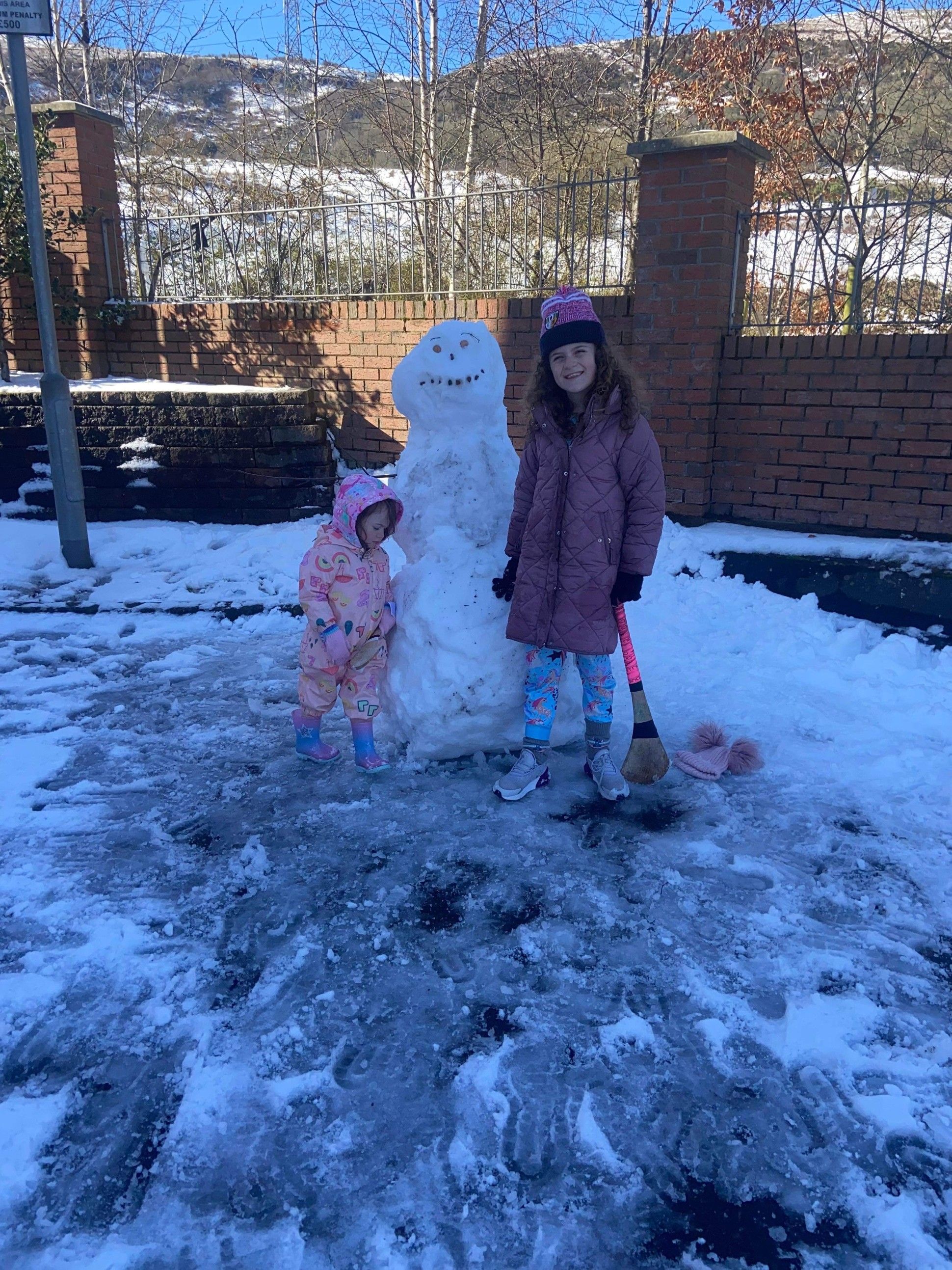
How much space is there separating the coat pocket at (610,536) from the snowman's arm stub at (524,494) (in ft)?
0.89

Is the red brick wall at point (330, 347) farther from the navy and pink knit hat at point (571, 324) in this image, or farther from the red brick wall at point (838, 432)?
the navy and pink knit hat at point (571, 324)

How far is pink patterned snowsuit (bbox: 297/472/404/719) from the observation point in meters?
3.10

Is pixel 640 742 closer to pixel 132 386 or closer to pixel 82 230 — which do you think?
pixel 132 386

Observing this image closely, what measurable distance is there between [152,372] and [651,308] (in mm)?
4613

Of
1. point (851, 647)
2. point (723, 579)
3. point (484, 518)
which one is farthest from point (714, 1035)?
point (723, 579)

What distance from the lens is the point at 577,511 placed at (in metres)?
2.90

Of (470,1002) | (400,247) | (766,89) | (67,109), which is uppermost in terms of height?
(766,89)

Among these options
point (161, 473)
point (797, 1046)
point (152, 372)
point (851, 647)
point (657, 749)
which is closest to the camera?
point (797, 1046)

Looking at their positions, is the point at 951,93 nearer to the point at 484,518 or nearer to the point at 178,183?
the point at 178,183

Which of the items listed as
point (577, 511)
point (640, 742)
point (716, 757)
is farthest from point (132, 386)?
point (716, 757)

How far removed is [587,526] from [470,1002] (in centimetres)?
152

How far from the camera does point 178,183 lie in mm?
12664

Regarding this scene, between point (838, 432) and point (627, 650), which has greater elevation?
point (838, 432)

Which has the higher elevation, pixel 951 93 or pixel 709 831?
pixel 951 93
